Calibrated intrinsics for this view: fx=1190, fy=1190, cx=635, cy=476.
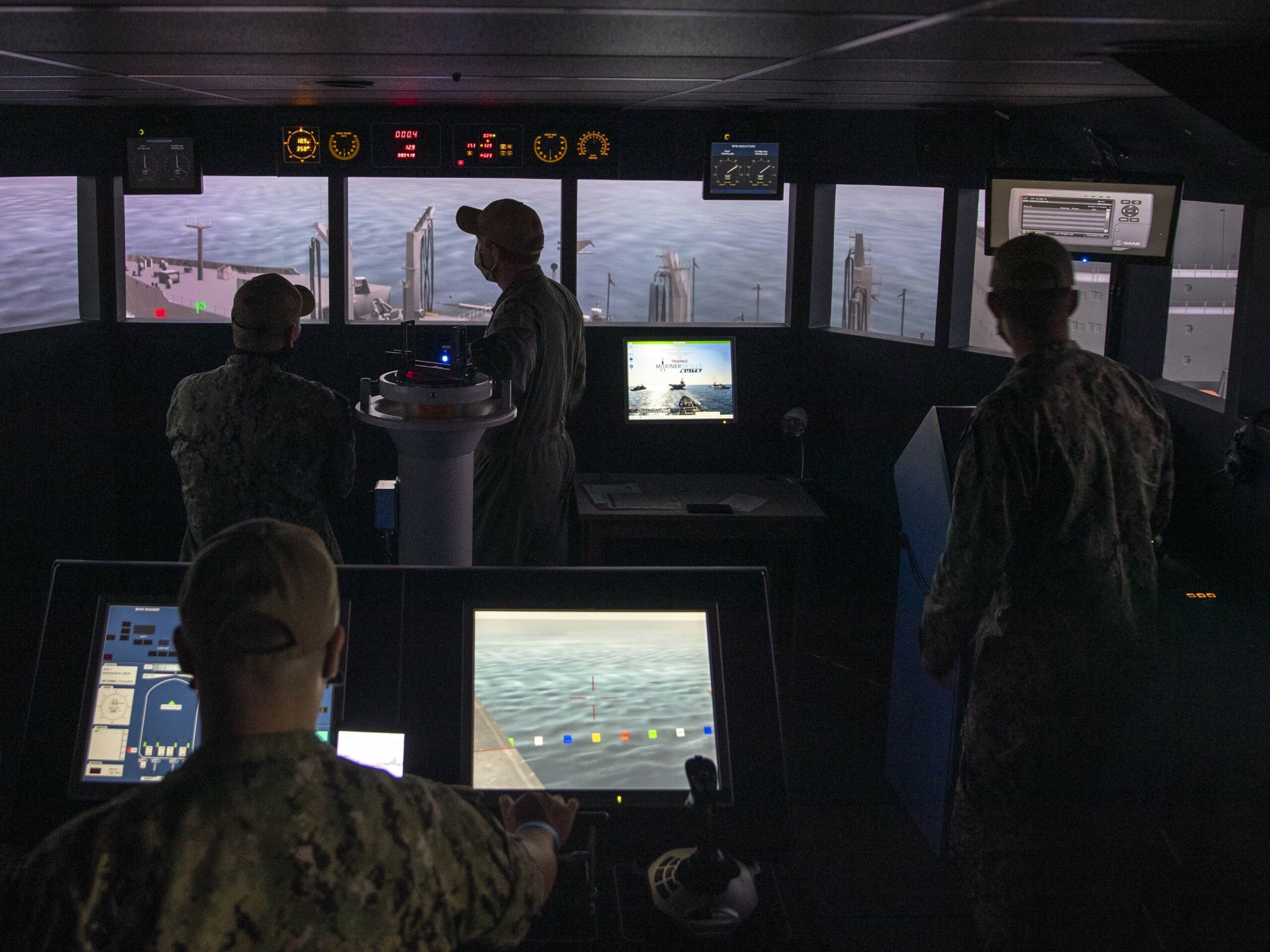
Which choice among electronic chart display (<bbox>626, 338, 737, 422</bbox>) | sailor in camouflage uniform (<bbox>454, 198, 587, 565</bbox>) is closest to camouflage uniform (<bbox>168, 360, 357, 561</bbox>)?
sailor in camouflage uniform (<bbox>454, 198, 587, 565</bbox>)

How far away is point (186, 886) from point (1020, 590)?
1.77 metres

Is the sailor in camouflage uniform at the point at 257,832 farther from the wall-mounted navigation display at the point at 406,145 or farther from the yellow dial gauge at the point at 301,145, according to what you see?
the yellow dial gauge at the point at 301,145

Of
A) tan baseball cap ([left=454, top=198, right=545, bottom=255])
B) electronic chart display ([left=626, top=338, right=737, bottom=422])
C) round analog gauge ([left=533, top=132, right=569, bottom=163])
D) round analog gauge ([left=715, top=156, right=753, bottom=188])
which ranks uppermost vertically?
round analog gauge ([left=533, top=132, right=569, bottom=163])

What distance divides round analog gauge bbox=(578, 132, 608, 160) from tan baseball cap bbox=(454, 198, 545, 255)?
1.61 metres

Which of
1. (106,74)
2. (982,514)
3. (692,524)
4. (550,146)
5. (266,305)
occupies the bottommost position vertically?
(692,524)

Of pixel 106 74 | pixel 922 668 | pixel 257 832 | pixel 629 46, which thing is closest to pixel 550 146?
pixel 106 74

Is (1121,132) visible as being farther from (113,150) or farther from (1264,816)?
(113,150)

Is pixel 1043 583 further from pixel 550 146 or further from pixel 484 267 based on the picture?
pixel 550 146

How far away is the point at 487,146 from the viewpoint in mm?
5086

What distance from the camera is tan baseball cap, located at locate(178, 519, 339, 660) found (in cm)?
111

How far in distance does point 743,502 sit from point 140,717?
3.16 metres

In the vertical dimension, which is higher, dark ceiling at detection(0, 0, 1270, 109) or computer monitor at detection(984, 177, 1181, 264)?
dark ceiling at detection(0, 0, 1270, 109)

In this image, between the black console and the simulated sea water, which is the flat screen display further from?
the simulated sea water

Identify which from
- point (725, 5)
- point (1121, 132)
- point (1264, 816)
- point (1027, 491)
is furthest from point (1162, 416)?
point (1121, 132)
